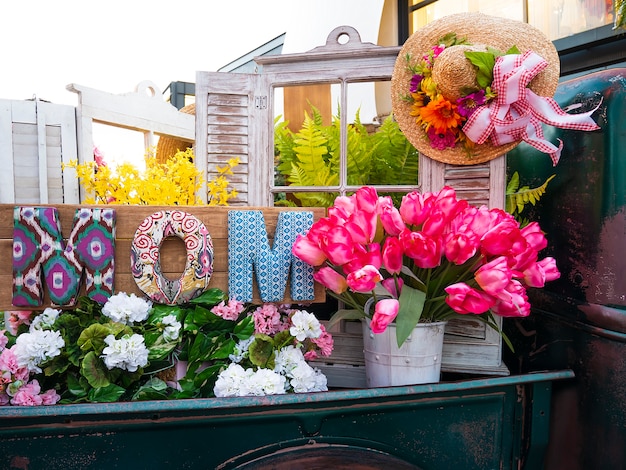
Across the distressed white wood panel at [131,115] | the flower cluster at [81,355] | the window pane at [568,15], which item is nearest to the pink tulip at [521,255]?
the flower cluster at [81,355]

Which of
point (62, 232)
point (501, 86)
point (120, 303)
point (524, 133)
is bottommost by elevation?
point (120, 303)

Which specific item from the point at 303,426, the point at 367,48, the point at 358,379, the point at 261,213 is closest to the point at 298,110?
the point at 367,48

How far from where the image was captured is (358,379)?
1370mm

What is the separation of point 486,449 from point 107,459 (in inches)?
31.3

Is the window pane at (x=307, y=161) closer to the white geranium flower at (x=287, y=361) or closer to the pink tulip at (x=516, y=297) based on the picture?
the white geranium flower at (x=287, y=361)

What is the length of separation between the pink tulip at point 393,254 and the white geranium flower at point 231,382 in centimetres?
38

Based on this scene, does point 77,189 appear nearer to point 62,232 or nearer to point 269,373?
point 62,232

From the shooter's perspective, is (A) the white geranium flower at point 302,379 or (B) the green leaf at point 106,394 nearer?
(B) the green leaf at point 106,394

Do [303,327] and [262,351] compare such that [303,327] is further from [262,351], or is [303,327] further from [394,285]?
[394,285]

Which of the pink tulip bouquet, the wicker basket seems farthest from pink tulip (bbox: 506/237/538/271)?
the wicker basket

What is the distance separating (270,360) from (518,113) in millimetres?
849

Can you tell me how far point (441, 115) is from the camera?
127cm

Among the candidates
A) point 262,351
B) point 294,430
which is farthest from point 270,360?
point 294,430

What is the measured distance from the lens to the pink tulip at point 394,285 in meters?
1.13
